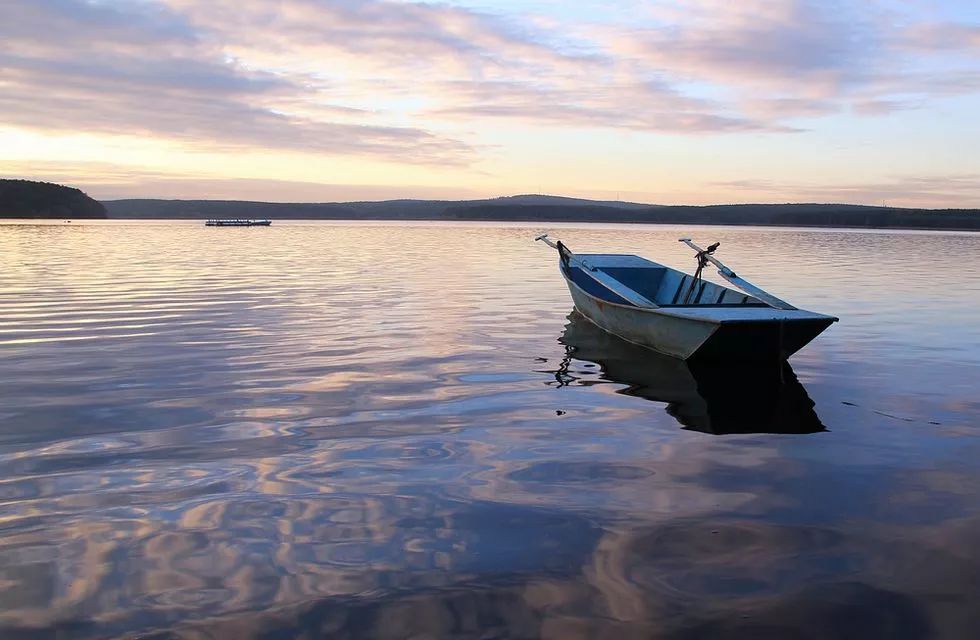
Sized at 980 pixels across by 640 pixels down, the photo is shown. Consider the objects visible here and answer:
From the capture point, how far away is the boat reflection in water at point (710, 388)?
9.73m

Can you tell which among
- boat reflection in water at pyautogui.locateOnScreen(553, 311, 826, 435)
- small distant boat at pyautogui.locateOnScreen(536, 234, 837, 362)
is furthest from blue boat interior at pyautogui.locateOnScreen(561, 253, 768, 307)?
boat reflection in water at pyautogui.locateOnScreen(553, 311, 826, 435)

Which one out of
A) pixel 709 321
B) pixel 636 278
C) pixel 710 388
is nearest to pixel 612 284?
pixel 636 278

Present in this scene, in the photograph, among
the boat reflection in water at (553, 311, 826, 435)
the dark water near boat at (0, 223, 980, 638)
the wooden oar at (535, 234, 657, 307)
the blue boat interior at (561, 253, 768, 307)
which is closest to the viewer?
the dark water near boat at (0, 223, 980, 638)

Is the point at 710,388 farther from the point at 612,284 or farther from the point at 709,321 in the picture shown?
the point at 612,284

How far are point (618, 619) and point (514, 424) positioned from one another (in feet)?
15.4

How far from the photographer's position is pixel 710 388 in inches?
459

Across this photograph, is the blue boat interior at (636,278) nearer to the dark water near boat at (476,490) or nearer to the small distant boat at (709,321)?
the small distant boat at (709,321)

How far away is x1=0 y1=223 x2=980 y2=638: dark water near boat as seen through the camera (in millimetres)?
4773

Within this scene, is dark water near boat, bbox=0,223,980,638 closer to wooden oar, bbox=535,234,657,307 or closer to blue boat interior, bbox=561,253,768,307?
wooden oar, bbox=535,234,657,307

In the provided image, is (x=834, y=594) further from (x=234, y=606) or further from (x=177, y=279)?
(x=177, y=279)

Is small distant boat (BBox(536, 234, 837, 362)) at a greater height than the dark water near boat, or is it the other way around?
small distant boat (BBox(536, 234, 837, 362))

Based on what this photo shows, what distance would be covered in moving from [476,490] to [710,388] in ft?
19.9

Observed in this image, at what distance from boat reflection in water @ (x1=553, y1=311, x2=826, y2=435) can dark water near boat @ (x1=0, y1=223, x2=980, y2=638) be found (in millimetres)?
72

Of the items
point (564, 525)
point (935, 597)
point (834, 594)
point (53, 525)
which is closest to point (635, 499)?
point (564, 525)
